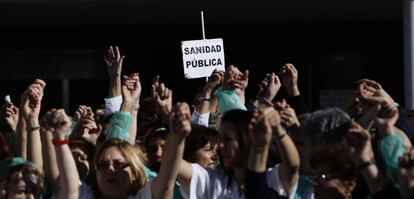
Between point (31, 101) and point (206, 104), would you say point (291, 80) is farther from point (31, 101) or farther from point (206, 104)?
point (31, 101)

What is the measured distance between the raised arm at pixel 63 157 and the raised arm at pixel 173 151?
393 millimetres

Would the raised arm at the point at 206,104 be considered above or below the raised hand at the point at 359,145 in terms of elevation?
above

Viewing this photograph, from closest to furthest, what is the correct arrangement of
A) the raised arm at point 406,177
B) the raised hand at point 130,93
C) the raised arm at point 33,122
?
the raised arm at point 406,177 < the raised arm at point 33,122 < the raised hand at point 130,93

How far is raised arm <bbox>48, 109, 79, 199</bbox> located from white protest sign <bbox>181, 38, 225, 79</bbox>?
3.54 meters

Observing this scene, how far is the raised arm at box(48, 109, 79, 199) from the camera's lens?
525 cm

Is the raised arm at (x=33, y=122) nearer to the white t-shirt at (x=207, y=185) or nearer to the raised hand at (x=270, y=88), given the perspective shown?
the white t-shirt at (x=207, y=185)

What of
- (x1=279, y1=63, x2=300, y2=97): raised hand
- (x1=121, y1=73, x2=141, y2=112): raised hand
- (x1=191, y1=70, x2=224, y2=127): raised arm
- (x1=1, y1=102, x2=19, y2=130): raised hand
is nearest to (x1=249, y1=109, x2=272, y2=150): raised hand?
(x1=121, y1=73, x2=141, y2=112): raised hand

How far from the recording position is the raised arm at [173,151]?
4984 mm

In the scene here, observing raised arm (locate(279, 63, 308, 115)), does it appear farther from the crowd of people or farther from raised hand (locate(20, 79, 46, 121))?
raised hand (locate(20, 79, 46, 121))

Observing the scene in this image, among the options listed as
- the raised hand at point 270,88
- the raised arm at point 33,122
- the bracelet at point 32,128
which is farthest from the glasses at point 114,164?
the raised hand at point 270,88

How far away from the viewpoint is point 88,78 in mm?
16203

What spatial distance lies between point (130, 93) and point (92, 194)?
3.08 feet

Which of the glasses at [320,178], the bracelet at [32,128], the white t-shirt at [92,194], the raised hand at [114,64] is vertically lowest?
the white t-shirt at [92,194]

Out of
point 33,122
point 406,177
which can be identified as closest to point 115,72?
point 33,122
